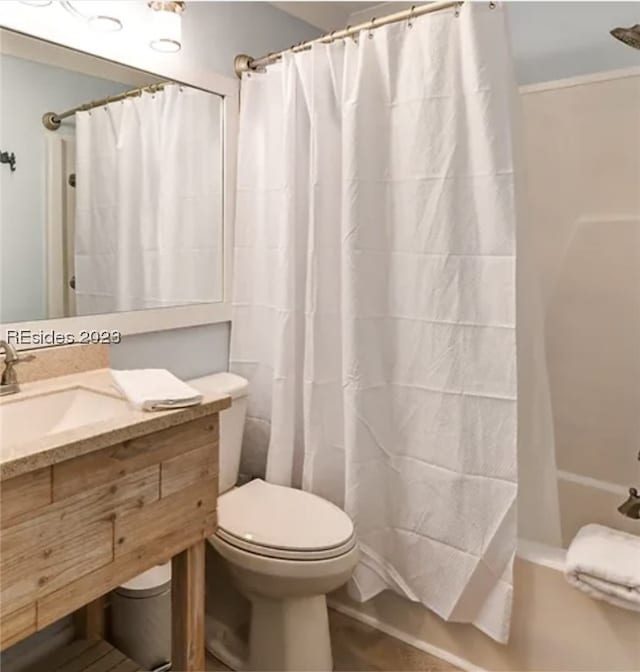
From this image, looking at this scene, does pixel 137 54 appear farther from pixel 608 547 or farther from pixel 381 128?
pixel 608 547

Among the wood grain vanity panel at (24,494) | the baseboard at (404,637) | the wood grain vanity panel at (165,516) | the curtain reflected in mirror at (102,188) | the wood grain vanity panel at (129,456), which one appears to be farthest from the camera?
the baseboard at (404,637)

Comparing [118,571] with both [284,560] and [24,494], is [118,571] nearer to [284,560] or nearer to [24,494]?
[24,494]

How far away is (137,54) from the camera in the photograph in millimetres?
1791

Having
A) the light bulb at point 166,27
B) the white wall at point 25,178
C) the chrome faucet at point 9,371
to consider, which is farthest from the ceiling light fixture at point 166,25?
the chrome faucet at point 9,371

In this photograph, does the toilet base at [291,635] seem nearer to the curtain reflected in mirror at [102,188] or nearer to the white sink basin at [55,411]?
the white sink basin at [55,411]

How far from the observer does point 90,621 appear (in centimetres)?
173

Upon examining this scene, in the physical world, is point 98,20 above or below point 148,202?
above

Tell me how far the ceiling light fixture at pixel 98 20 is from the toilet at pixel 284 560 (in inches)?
44.4

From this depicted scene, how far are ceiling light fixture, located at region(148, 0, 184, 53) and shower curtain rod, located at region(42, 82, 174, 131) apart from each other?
127 mm

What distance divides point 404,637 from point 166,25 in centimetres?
210

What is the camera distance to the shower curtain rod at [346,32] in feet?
5.36

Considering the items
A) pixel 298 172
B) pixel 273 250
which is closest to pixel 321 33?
pixel 298 172

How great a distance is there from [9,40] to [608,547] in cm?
211

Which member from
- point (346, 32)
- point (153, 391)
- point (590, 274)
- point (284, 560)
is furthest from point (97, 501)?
point (590, 274)
